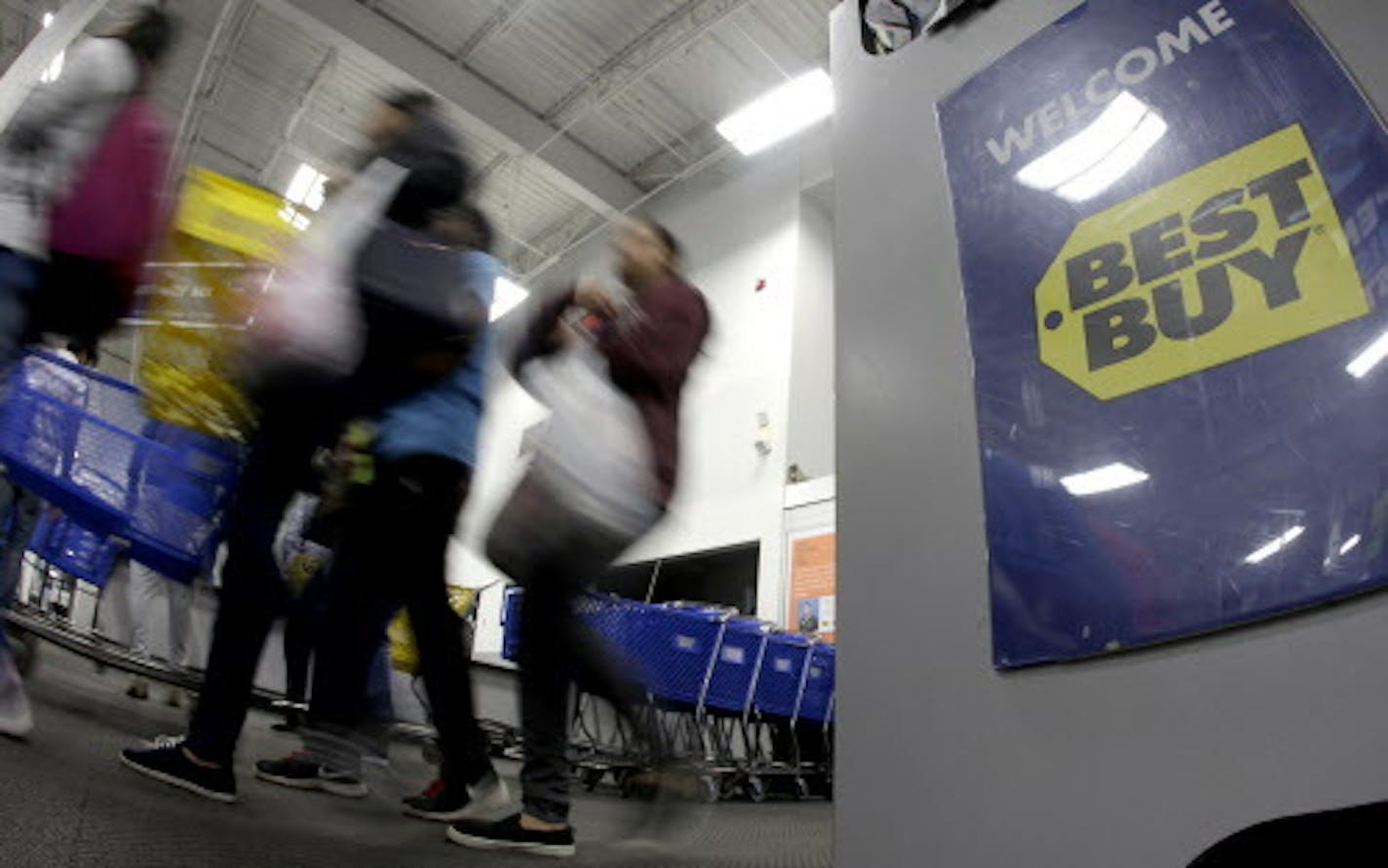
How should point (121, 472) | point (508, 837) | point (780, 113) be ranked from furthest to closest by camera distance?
point (780, 113) < point (121, 472) < point (508, 837)

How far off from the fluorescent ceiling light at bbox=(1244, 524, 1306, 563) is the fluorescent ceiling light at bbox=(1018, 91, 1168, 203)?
1.72 ft

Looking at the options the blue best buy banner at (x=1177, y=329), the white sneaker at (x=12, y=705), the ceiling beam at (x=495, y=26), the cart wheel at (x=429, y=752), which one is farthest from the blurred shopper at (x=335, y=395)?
the ceiling beam at (x=495, y=26)

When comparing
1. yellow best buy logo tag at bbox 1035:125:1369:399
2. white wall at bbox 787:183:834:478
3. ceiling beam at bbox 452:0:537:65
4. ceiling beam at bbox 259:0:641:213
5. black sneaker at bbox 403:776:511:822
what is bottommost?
black sneaker at bbox 403:776:511:822

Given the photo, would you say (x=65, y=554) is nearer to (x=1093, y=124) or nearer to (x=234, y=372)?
(x=234, y=372)

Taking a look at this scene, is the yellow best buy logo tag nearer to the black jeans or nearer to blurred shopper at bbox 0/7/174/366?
the black jeans

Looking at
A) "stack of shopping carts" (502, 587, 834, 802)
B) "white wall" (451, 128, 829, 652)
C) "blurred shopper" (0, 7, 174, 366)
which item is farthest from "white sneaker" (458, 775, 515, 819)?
"white wall" (451, 128, 829, 652)

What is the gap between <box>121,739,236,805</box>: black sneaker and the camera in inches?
64.7

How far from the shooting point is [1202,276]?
1074 millimetres

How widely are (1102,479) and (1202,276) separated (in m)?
0.28

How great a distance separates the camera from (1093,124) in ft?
4.09

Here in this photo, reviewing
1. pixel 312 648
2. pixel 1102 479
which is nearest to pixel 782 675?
pixel 312 648

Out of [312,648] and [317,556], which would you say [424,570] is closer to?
[312,648]

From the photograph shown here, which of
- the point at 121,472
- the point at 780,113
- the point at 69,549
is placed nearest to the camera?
the point at 121,472

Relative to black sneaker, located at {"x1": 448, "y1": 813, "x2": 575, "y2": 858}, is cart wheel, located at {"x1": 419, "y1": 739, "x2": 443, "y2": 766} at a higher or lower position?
higher
